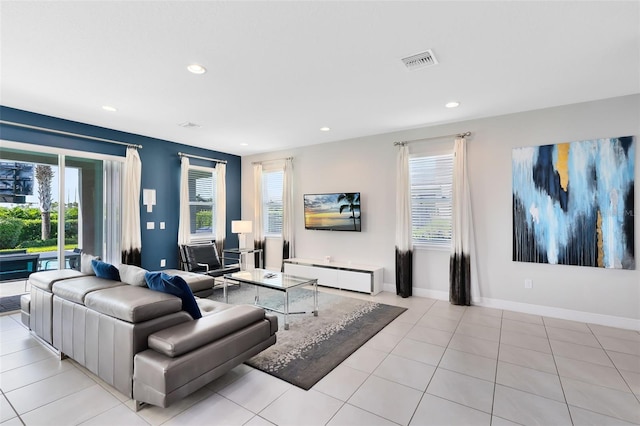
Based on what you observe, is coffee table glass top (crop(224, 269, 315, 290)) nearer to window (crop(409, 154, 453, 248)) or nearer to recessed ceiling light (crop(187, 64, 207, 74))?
window (crop(409, 154, 453, 248))

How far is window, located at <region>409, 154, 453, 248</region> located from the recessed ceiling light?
350 centimetres

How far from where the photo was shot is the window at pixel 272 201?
6836 mm

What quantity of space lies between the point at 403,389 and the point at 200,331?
163 centimetres

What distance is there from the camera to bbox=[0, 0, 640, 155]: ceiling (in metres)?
2.09

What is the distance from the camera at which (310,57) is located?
2.68 meters

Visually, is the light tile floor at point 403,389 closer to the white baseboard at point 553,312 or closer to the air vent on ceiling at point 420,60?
the white baseboard at point 553,312

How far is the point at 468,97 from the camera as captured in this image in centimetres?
365

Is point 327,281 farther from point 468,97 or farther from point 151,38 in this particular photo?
point 151,38

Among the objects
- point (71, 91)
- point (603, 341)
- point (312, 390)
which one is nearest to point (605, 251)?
point (603, 341)

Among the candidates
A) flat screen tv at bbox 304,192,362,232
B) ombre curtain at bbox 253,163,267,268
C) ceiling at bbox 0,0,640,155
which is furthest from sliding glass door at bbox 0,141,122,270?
flat screen tv at bbox 304,192,362,232

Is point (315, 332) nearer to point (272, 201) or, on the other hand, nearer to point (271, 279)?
point (271, 279)

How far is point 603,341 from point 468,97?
308cm

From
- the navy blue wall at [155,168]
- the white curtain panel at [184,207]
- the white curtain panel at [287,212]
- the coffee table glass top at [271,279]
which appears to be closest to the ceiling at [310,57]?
the navy blue wall at [155,168]

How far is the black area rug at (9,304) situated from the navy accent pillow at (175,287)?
10.5ft
